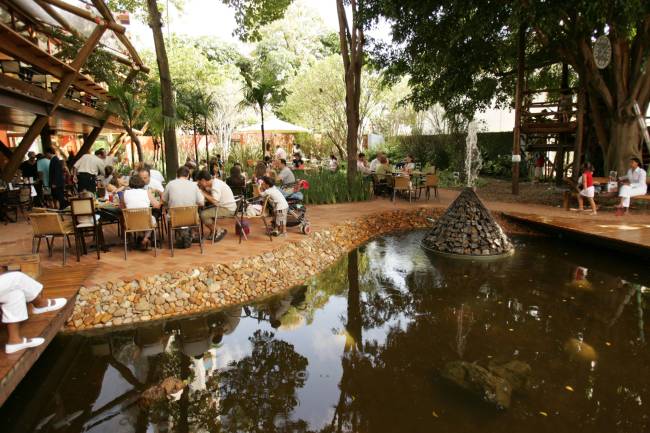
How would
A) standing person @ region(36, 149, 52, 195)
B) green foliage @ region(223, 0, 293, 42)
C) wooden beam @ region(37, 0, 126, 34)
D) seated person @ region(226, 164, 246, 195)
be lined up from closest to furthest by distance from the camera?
seated person @ region(226, 164, 246, 195) → wooden beam @ region(37, 0, 126, 34) → standing person @ region(36, 149, 52, 195) → green foliage @ region(223, 0, 293, 42)

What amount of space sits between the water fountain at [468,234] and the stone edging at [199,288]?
81.2 inches

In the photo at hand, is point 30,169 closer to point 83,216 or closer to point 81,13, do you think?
point 81,13

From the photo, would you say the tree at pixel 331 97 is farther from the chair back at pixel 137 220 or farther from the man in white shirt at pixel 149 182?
the chair back at pixel 137 220

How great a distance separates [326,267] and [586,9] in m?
6.44

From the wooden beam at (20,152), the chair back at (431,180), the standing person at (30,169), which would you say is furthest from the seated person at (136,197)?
the chair back at (431,180)

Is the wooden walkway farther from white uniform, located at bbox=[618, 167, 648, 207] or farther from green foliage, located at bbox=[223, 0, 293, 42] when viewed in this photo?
Answer: white uniform, located at bbox=[618, 167, 648, 207]

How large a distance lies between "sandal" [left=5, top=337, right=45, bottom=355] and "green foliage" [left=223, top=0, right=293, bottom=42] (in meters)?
9.43

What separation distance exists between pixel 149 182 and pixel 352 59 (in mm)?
6492

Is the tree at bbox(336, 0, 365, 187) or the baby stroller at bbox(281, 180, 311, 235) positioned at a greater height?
the tree at bbox(336, 0, 365, 187)

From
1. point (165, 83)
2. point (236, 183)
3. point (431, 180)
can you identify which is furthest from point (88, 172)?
point (431, 180)

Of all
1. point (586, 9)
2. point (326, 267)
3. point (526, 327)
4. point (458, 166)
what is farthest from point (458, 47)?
point (526, 327)

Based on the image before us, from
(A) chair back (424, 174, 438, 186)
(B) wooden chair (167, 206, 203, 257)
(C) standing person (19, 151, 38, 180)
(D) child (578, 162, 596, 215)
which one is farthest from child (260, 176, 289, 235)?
(C) standing person (19, 151, 38, 180)

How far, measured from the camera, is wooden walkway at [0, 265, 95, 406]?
9.58 ft

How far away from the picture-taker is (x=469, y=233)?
7398 mm
